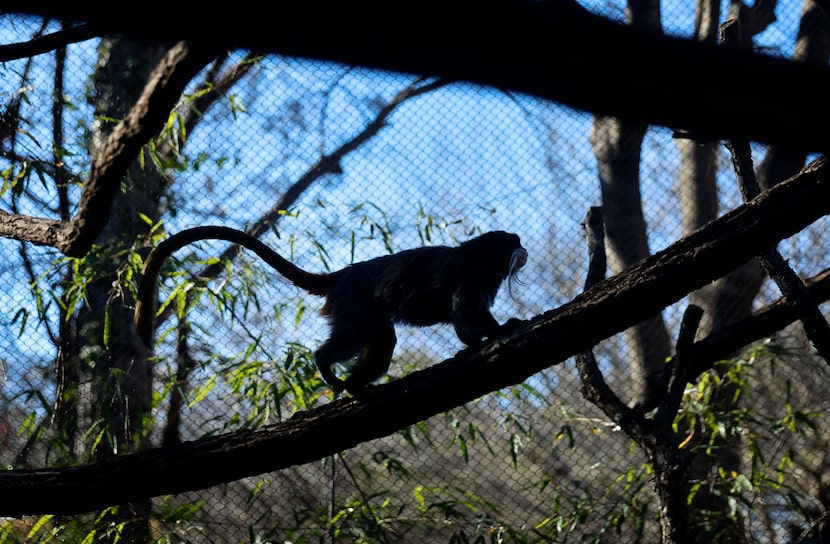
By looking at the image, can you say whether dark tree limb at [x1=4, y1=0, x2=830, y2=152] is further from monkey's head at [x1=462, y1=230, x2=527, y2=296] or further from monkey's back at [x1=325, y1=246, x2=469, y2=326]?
monkey's head at [x1=462, y1=230, x2=527, y2=296]

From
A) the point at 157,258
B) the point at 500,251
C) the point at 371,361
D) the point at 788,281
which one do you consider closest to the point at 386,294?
the point at 371,361

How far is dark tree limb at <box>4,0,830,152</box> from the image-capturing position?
1.56 ft

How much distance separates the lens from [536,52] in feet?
1.65

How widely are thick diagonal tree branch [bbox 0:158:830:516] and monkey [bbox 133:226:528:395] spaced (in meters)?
0.57

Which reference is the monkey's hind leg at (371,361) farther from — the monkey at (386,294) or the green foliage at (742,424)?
the green foliage at (742,424)

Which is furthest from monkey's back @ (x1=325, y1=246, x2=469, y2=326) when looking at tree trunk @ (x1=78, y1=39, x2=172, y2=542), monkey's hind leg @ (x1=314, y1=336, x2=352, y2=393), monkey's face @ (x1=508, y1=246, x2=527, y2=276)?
tree trunk @ (x1=78, y1=39, x2=172, y2=542)

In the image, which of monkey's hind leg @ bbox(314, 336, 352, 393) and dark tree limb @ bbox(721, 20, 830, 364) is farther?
monkey's hind leg @ bbox(314, 336, 352, 393)

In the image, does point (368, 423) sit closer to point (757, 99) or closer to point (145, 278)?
point (145, 278)

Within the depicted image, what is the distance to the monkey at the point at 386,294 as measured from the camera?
250 cm

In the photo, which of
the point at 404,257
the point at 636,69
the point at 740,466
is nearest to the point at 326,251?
the point at 404,257

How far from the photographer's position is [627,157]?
438 centimetres

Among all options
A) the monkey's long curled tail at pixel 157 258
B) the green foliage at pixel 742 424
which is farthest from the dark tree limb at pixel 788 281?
the monkey's long curled tail at pixel 157 258

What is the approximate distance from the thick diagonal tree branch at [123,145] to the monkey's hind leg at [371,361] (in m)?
0.90

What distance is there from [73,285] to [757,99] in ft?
10.7
